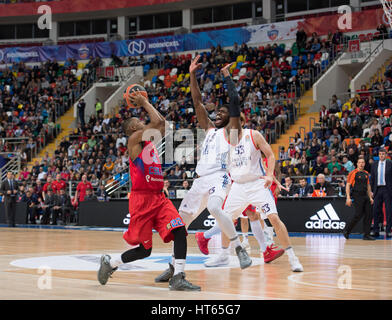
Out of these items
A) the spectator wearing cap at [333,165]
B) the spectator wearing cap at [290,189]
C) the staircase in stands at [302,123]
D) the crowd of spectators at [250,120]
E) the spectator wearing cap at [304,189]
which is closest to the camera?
the spectator wearing cap at [304,189]

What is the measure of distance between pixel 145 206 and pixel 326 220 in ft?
37.9

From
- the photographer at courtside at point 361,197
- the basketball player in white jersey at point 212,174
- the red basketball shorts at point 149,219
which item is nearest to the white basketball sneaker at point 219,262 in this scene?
the basketball player in white jersey at point 212,174

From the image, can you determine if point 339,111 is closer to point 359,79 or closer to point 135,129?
point 359,79

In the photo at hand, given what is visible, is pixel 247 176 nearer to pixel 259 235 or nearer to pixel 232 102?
pixel 259 235

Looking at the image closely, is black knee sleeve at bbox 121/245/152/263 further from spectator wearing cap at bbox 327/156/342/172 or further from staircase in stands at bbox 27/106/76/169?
staircase in stands at bbox 27/106/76/169

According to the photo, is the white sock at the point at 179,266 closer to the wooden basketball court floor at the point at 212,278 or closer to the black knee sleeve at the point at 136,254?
the wooden basketball court floor at the point at 212,278

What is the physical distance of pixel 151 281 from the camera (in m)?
7.32

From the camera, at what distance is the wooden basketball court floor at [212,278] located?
19.9 feet

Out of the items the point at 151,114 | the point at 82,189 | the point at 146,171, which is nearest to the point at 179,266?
the point at 146,171

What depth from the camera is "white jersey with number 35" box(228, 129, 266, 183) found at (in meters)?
8.74

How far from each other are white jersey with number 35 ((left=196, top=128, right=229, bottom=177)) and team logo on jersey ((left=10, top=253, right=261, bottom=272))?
4.74 feet

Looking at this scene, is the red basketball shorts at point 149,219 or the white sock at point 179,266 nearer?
the white sock at point 179,266

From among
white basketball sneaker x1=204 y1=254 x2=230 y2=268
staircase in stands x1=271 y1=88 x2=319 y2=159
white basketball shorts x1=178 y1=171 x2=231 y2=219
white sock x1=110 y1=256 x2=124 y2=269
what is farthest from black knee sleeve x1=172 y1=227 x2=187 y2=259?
staircase in stands x1=271 y1=88 x2=319 y2=159

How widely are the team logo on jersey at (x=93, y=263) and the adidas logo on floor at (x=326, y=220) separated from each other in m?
7.50
